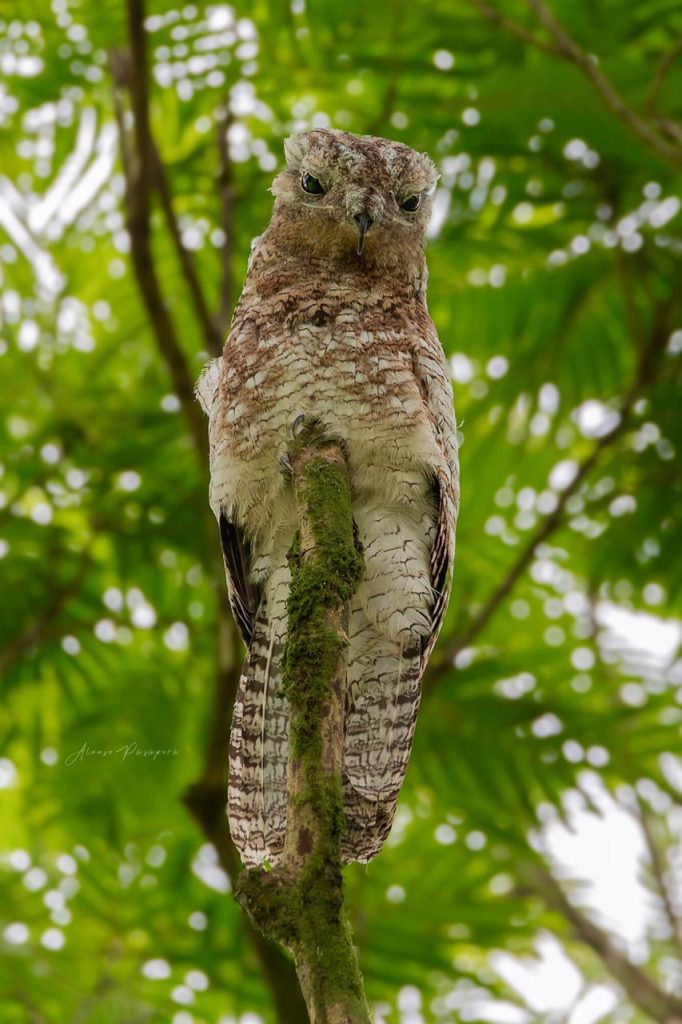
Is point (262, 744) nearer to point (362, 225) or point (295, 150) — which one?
point (362, 225)

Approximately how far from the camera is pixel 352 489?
3.43m

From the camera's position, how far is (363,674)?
3.53 meters

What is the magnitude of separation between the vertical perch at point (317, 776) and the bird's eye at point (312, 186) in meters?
1.24

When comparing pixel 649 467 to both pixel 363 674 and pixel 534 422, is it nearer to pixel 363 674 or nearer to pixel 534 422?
pixel 534 422

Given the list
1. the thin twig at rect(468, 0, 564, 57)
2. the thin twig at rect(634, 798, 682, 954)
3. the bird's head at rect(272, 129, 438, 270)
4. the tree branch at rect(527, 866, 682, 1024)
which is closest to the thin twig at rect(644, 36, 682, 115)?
the thin twig at rect(468, 0, 564, 57)

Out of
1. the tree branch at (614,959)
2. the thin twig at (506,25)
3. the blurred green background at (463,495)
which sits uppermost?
the thin twig at (506,25)

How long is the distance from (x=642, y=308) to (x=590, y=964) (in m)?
3.99

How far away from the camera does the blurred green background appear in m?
5.12

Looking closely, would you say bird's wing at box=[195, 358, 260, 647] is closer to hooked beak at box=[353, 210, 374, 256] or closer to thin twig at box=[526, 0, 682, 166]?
hooked beak at box=[353, 210, 374, 256]

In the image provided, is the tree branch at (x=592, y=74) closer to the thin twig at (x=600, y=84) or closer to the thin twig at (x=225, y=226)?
the thin twig at (x=600, y=84)

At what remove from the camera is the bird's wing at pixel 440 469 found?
350 cm

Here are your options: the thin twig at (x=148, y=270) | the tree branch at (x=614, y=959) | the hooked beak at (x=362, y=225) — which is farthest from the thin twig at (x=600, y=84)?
the tree branch at (x=614, y=959)

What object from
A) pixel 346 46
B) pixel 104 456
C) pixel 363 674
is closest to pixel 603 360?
pixel 346 46

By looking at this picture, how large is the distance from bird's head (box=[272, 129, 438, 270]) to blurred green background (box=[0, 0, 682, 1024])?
0.97 meters
